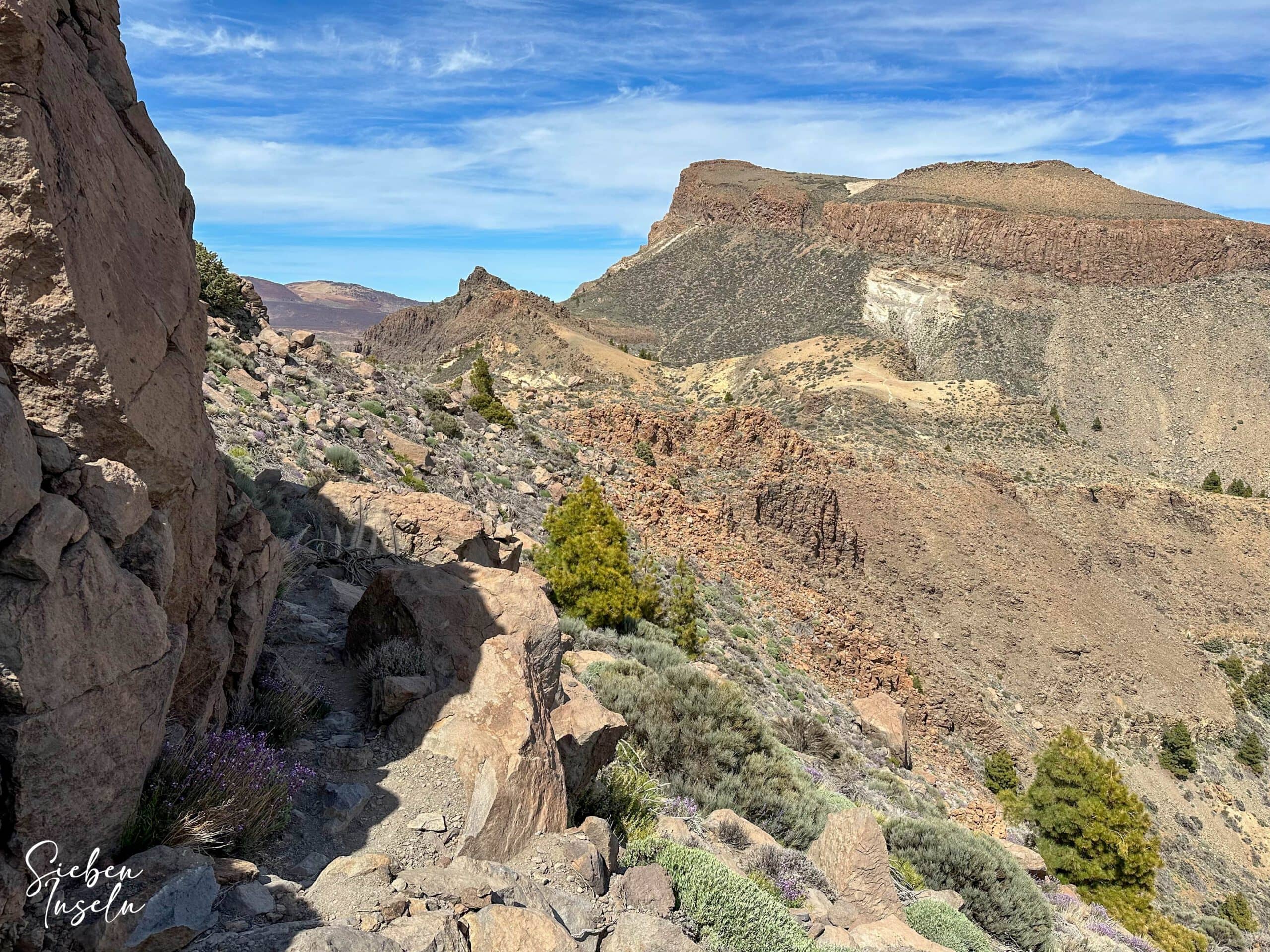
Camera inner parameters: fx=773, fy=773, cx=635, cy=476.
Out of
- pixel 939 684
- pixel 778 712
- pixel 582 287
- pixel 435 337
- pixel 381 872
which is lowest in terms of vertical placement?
pixel 939 684

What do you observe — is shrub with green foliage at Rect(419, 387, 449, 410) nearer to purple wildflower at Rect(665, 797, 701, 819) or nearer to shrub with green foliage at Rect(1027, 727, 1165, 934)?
purple wildflower at Rect(665, 797, 701, 819)

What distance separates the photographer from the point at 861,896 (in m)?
7.51

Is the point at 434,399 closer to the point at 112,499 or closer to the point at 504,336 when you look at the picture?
the point at 112,499

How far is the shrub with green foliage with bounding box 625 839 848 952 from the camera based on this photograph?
18.3 feet

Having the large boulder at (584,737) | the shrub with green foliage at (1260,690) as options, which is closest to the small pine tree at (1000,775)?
the shrub with green foliage at (1260,690)

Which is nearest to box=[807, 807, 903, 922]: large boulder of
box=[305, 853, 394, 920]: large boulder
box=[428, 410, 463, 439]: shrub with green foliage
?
box=[305, 853, 394, 920]: large boulder

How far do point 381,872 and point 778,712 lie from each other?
13064 millimetres

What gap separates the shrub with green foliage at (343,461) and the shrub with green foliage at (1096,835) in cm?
1783

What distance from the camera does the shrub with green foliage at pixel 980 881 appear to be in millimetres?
9195

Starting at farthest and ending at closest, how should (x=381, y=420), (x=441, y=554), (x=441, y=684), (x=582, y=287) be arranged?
(x=582, y=287)
(x=381, y=420)
(x=441, y=554)
(x=441, y=684)

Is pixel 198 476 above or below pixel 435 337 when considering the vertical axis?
below

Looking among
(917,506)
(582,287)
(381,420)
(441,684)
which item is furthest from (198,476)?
(582,287)

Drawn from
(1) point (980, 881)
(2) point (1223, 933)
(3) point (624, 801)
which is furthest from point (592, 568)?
(2) point (1223, 933)

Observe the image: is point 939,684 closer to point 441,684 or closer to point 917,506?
point 917,506
